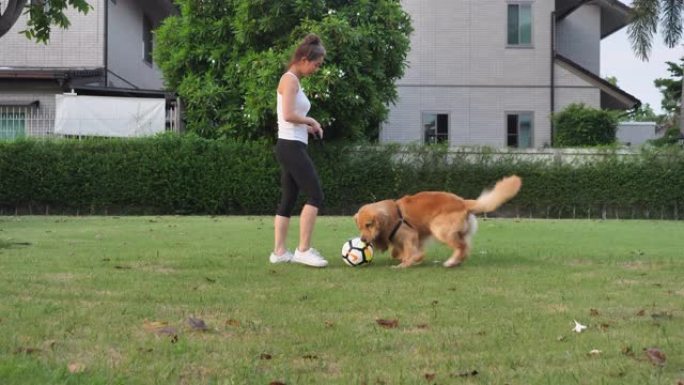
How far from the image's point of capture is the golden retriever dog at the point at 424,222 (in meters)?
6.93

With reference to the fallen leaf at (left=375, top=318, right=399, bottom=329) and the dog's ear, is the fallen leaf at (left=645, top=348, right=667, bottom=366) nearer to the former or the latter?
the fallen leaf at (left=375, top=318, right=399, bottom=329)

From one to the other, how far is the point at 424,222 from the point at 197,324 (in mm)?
3449

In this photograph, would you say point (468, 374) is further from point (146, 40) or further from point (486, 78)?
point (146, 40)

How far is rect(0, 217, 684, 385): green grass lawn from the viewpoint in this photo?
3.16 meters

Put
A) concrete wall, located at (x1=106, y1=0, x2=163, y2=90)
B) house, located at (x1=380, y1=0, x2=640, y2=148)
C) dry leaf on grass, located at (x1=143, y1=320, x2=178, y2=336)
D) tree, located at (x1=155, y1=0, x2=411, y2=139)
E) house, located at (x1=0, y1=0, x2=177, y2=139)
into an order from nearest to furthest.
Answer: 1. dry leaf on grass, located at (x1=143, y1=320, x2=178, y2=336)
2. tree, located at (x1=155, y1=0, x2=411, y2=139)
3. house, located at (x1=0, y1=0, x2=177, y2=139)
4. concrete wall, located at (x1=106, y1=0, x2=163, y2=90)
5. house, located at (x1=380, y1=0, x2=640, y2=148)

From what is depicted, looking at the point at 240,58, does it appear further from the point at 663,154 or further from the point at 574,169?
the point at 663,154

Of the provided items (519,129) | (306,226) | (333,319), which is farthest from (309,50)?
(519,129)

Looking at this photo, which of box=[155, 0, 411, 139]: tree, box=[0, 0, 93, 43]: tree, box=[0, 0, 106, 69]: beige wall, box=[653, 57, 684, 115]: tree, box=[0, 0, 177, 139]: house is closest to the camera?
box=[0, 0, 93, 43]: tree

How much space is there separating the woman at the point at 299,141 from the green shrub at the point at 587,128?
18435mm

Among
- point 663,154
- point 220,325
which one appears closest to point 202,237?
point 220,325

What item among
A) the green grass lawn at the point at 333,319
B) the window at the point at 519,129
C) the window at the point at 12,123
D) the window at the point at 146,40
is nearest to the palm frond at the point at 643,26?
the window at the point at 519,129

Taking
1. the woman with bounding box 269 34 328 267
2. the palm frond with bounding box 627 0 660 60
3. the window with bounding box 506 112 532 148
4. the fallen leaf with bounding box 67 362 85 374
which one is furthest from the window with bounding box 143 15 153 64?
the fallen leaf with bounding box 67 362 85 374

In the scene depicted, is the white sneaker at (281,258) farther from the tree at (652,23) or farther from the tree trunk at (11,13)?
the tree at (652,23)

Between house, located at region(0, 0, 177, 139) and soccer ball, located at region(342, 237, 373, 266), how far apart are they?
49.4ft
